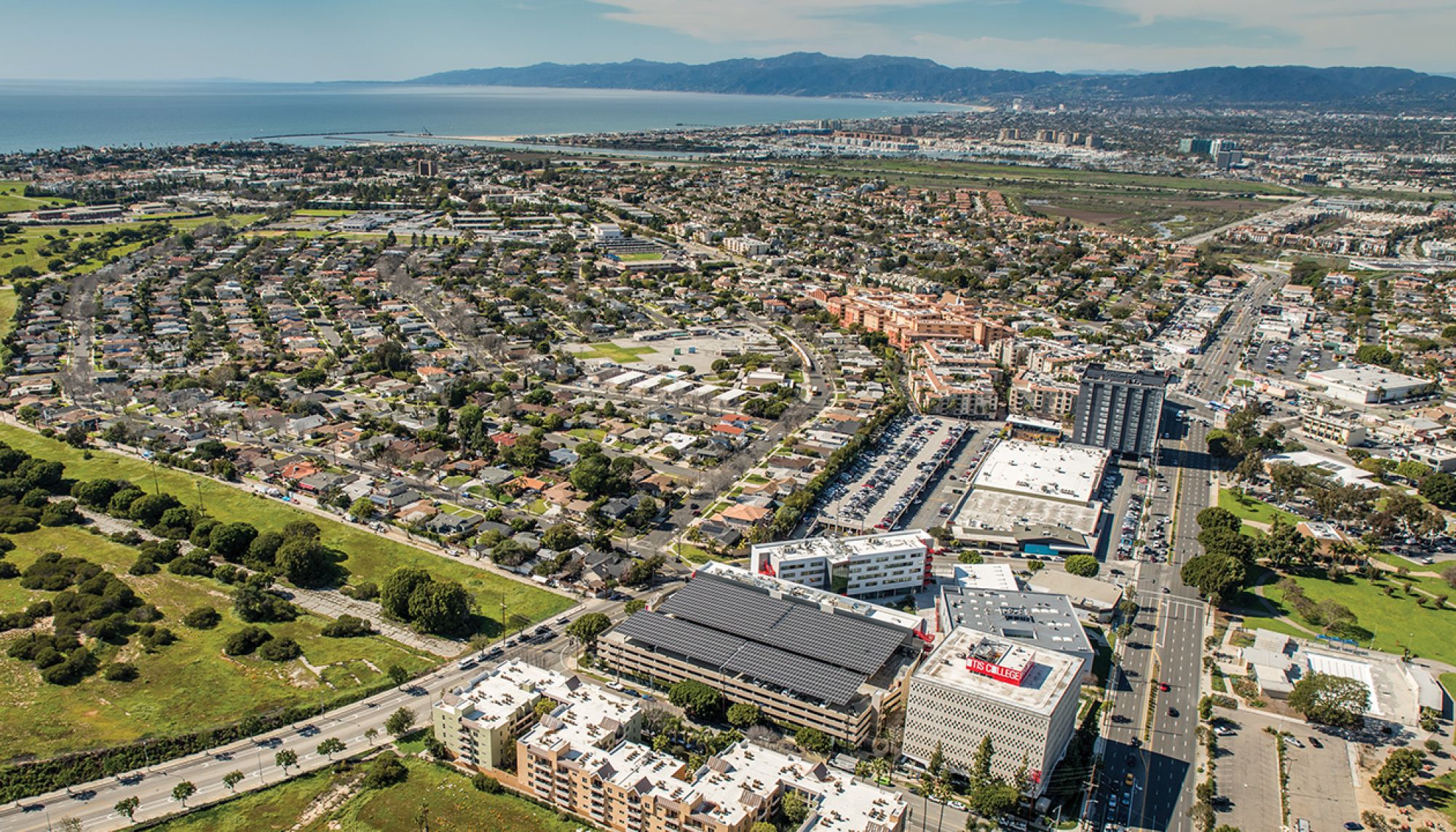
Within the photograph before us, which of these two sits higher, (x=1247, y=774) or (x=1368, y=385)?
(x=1368, y=385)

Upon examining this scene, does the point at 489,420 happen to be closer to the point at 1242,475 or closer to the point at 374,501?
the point at 374,501

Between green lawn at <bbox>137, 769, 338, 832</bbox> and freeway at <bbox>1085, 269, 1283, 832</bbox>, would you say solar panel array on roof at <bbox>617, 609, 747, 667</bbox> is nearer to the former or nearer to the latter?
green lawn at <bbox>137, 769, 338, 832</bbox>

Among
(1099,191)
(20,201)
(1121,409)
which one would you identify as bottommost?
(1121,409)

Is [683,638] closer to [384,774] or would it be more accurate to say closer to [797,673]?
[797,673]

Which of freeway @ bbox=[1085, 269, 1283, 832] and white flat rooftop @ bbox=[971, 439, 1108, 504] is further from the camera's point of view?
white flat rooftop @ bbox=[971, 439, 1108, 504]

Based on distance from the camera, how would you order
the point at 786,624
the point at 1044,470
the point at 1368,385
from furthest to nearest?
the point at 1368,385 → the point at 1044,470 → the point at 786,624

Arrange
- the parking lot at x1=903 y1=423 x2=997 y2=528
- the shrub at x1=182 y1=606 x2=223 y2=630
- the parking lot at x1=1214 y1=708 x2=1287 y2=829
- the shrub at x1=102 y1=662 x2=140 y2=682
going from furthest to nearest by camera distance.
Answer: the parking lot at x1=903 y1=423 x2=997 y2=528 → the shrub at x1=182 y1=606 x2=223 y2=630 → the shrub at x1=102 y1=662 x2=140 y2=682 → the parking lot at x1=1214 y1=708 x2=1287 y2=829

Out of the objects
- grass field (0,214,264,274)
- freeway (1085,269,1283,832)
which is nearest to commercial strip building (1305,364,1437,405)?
freeway (1085,269,1283,832)

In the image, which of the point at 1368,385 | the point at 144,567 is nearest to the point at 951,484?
the point at 1368,385
